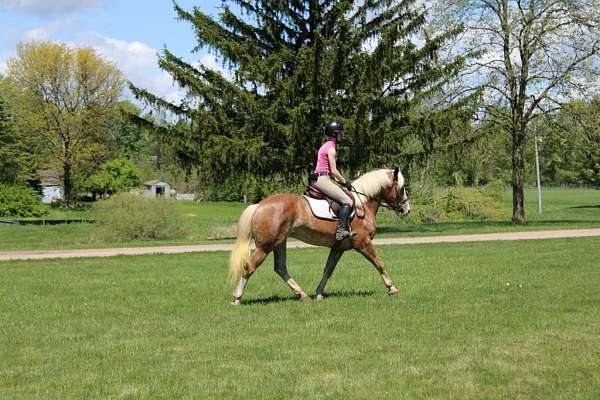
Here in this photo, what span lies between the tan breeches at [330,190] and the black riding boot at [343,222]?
97mm

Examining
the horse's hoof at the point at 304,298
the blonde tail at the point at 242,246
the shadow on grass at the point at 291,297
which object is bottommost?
the shadow on grass at the point at 291,297

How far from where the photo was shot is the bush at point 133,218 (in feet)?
100

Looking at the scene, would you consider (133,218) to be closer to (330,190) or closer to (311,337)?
(330,190)

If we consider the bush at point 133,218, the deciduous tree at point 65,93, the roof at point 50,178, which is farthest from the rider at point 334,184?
the roof at point 50,178

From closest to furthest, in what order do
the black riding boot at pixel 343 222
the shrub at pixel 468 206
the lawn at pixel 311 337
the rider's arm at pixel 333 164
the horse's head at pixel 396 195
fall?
1. the lawn at pixel 311 337
2. the rider's arm at pixel 333 164
3. the black riding boot at pixel 343 222
4. the horse's head at pixel 396 195
5. the shrub at pixel 468 206

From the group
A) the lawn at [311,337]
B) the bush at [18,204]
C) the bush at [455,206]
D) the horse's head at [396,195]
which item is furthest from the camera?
the bush at [18,204]

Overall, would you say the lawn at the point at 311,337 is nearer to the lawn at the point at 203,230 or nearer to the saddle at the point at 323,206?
the saddle at the point at 323,206

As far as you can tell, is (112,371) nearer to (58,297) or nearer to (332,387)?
(332,387)

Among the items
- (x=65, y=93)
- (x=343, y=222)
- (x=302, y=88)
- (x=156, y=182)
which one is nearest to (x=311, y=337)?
(x=343, y=222)

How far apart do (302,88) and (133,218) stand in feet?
29.5

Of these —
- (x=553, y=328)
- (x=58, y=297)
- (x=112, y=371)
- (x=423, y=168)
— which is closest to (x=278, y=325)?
(x=112, y=371)

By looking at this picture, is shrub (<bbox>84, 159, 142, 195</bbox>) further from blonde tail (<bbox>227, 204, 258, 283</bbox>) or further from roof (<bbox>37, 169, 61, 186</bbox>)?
blonde tail (<bbox>227, 204, 258, 283</bbox>)

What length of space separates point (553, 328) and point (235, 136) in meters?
20.5

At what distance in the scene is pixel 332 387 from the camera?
622cm
